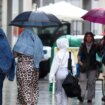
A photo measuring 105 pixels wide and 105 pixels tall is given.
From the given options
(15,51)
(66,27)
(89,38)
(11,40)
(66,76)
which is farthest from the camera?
(11,40)

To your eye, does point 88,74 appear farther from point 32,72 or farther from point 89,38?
point 32,72

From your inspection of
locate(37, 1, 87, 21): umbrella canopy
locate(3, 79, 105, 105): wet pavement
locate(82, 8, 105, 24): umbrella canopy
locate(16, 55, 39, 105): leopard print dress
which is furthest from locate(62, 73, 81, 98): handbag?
locate(37, 1, 87, 21): umbrella canopy

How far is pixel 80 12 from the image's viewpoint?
2441cm

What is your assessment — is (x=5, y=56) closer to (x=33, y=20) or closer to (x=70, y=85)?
(x=33, y=20)

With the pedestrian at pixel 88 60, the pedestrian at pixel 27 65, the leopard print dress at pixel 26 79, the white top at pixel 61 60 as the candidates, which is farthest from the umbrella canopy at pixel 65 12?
the leopard print dress at pixel 26 79

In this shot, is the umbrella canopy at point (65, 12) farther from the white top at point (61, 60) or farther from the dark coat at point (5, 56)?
the dark coat at point (5, 56)

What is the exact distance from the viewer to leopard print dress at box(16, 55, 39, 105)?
1292 centimetres

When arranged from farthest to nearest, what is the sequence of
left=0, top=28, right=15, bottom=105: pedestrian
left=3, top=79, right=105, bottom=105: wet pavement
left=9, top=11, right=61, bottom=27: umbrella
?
left=3, top=79, right=105, bottom=105: wet pavement
left=9, top=11, right=61, bottom=27: umbrella
left=0, top=28, right=15, bottom=105: pedestrian

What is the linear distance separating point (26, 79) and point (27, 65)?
0.93ft

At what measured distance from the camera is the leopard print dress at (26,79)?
12922 millimetres

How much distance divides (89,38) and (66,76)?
361 centimetres

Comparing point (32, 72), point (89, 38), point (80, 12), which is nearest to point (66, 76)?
point (32, 72)

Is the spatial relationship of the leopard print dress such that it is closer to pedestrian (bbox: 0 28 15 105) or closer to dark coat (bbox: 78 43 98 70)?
pedestrian (bbox: 0 28 15 105)

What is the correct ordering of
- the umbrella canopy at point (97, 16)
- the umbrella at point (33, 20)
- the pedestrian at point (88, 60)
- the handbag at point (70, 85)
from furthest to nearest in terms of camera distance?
the pedestrian at point (88, 60), the umbrella canopy at point (97, 16), the handbag at point (70, 85), the umbrella at point (33, 20)
